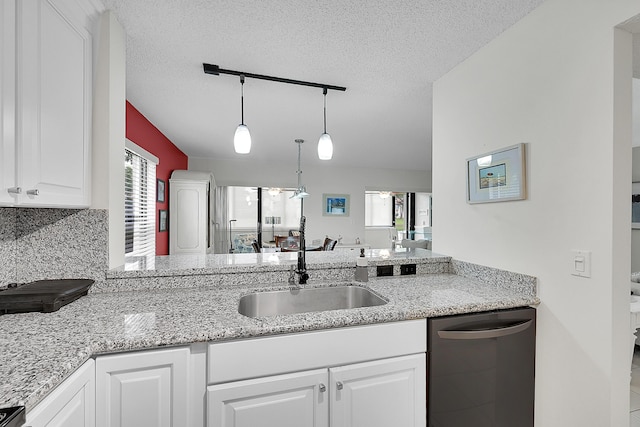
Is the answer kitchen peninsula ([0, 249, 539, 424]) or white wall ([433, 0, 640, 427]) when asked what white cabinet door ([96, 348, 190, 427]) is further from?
white wall ([433, 0, 640, 427])

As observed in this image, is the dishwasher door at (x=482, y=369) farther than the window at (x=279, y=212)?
No

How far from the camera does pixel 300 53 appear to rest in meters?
1.82

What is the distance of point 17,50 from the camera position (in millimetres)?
1025

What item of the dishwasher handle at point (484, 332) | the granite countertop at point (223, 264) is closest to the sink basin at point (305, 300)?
the granite countertop at point (223, 264)

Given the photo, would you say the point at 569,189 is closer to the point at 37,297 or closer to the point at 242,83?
the point at 242,83

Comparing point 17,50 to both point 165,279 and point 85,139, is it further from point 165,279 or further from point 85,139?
point 165,279

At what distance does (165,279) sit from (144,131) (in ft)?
7.15

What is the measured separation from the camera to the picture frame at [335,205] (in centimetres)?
625

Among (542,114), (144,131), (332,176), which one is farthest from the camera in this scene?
(332,176)

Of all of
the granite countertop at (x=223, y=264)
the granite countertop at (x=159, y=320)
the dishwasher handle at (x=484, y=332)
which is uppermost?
the granite countertop at (x=223, y=264)

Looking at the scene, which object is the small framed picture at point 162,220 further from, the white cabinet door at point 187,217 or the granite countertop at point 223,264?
the granite countertop at point 223,264

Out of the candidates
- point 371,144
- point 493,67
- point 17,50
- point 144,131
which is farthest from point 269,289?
point 371,144

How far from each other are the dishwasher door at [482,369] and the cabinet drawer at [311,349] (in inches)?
4.8

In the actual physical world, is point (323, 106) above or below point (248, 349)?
above
